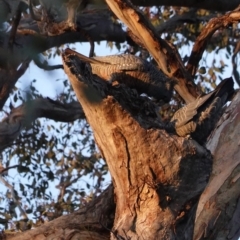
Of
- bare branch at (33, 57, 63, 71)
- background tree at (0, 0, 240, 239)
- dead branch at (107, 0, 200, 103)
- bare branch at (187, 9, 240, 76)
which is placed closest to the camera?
bare branch at (33, 57, 63, 71)

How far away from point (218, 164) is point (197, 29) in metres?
3.94

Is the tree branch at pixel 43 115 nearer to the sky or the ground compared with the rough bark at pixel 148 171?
nearer to the sky

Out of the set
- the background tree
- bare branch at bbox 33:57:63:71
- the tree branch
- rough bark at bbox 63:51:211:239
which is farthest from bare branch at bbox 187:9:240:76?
bare branch at bbox 33:57:63:71

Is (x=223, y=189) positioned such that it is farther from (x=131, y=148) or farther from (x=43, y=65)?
(x=43, y=65)

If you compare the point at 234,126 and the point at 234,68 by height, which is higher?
the point at 234,68

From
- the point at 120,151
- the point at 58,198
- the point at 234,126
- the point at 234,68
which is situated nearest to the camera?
the point at 120,151

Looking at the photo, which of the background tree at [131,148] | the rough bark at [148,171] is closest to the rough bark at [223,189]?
the background tree at [131,148]

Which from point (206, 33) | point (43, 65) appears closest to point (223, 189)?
point (206, 33)

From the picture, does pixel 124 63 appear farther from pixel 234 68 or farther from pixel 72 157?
pixel 72 157

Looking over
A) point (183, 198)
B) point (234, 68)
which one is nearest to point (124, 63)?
point (183, 198)

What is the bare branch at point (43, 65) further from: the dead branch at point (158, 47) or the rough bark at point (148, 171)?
the dead branch at point (158, 47)

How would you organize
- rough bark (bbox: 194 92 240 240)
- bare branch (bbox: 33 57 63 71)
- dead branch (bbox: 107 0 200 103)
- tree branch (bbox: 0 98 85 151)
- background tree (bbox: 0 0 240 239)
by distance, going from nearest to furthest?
bare branch (bbox: 33 57 63 71)
background tree (bbox: 0 0 240 239)
rough bark (bbox: 194 92 240 240)
dead branch (bbox: 107 0 200 103)
tree branch (bbox: 0 98 85 151)

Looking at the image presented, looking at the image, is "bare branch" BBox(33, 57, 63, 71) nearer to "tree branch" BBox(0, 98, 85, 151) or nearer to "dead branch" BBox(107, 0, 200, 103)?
"dead branch" BBox(107, 0, 200, 103)

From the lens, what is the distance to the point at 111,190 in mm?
3842
